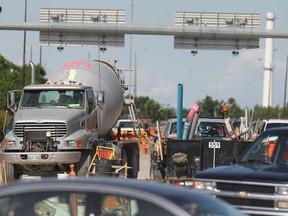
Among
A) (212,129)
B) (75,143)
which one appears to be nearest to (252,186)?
(75,143)

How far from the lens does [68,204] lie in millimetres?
8281

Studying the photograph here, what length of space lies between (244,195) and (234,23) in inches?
1426

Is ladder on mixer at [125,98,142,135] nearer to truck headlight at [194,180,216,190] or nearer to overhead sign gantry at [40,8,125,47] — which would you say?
overhead sign gantry at [40,8,125,47]

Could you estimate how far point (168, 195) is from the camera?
→ 25.9 ft

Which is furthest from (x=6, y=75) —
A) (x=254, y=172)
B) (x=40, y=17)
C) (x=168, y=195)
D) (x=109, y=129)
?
(x=168, y=195)

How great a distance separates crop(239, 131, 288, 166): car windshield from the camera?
14.8 metres

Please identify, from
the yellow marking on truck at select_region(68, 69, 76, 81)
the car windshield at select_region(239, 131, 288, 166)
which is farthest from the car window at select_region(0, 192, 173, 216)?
the yellow marking on truck at select_region(68, 69, 76, 81)

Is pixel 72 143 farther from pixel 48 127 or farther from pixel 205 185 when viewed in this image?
pixel 205 185

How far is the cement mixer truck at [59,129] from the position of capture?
24297 millimetres

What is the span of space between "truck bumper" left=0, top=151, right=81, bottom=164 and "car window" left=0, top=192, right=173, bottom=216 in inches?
617

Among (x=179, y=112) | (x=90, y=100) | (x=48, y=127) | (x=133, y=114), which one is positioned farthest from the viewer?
(x=133, y=114)

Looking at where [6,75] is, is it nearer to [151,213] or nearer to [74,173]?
[74,173]

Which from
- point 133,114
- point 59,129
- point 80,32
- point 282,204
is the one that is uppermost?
point 80,32

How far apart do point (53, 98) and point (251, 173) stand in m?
12.1
